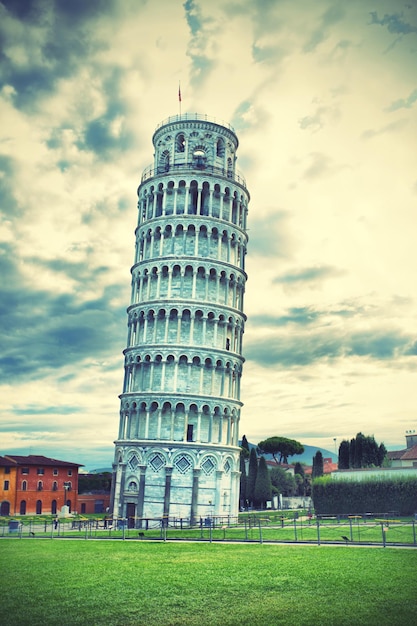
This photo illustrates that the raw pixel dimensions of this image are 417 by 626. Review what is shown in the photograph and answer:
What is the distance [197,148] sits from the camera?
215ft

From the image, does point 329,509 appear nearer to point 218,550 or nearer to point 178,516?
point 178,516

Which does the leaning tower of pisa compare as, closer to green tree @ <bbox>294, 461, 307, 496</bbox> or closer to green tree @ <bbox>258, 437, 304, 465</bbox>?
green tree @ <bbox>294, 461, 307, 496</bbox>

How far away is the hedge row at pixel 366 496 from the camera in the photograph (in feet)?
185

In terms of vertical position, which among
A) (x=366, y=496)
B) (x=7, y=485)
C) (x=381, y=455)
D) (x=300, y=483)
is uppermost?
(x=381, y=455)

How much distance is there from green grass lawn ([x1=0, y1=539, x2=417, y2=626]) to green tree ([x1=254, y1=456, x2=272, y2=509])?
229 ft

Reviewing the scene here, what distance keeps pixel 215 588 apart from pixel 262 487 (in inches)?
3139

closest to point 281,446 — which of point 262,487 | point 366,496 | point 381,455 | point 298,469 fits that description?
point 298,469

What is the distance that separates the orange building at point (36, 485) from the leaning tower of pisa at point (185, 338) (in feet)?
81.5

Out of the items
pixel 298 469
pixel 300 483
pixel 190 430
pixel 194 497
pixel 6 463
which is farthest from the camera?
pixel 298 469

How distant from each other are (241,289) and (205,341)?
29.0 ft

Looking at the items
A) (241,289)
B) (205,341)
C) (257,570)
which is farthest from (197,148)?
(257,570)

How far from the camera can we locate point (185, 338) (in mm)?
58719

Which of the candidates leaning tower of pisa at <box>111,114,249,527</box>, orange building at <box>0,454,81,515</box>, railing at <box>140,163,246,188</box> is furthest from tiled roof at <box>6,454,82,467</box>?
railing at <box>140,163,246,188</box>

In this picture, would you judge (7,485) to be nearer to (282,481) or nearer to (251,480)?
(251,480)
